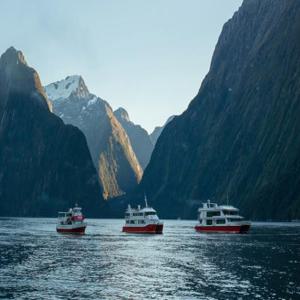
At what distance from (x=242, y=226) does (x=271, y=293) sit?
3822 inches

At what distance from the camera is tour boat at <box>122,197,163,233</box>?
146 m

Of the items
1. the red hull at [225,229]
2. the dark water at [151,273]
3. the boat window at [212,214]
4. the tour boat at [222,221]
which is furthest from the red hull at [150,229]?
the dark water at [151,273]

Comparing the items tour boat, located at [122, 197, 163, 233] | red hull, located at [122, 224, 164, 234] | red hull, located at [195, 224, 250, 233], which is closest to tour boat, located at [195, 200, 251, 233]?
red hull, located at [195, 224, 250, 233]

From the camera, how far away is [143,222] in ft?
488

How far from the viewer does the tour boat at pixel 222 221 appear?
144m

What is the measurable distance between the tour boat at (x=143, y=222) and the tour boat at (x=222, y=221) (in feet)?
50.7

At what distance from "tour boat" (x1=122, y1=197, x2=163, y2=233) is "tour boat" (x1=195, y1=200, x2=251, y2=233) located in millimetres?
15444

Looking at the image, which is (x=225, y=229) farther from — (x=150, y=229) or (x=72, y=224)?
(x=72, y=224)

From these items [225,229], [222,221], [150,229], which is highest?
[222,221]

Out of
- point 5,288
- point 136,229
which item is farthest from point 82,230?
point 5,288

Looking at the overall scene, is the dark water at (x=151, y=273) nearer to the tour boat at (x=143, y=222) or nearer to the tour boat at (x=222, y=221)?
the tour boat at (x=222, y=221)

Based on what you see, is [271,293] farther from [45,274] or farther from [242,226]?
[242,226]

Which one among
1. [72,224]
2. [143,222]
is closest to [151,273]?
[143,222]

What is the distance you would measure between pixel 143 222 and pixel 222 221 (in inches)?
837
